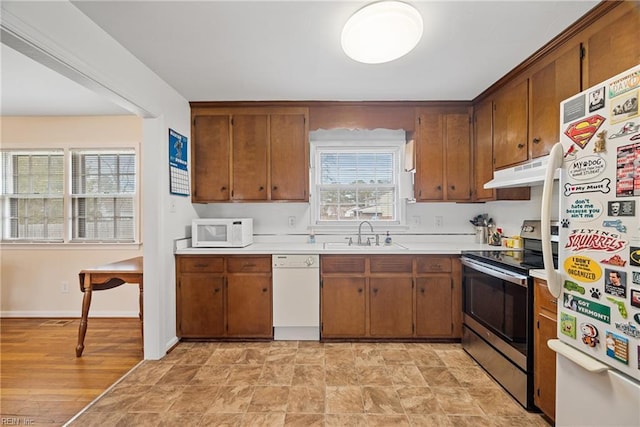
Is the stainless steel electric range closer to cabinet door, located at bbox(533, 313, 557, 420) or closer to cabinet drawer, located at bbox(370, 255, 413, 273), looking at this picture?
cabinet door, located at bbox(533, 313, 557, 420)

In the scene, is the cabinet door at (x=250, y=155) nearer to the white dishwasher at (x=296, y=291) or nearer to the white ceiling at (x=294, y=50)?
the white ceiling at (x=294, y=50)

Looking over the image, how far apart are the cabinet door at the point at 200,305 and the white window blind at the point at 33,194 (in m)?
2.07

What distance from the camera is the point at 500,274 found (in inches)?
83.8

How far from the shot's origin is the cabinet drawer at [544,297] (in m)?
1.71

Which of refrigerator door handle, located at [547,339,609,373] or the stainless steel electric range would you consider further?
the stainless steel electric range

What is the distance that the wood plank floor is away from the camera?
1969 mm

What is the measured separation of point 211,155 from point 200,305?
1.52 m

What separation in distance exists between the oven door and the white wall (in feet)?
8.77

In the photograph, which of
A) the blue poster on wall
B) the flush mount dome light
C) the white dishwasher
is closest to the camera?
the flush mount dome light

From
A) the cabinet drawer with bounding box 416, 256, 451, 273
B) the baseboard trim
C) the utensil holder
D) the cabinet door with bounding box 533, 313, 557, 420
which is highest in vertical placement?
the utensil holder

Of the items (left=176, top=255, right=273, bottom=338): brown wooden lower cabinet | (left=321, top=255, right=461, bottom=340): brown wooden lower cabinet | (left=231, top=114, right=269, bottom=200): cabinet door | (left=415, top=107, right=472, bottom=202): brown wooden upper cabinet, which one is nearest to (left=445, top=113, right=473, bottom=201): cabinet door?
(left=415, top=107, right=472, bottom=202): brown wooden upper cabinet

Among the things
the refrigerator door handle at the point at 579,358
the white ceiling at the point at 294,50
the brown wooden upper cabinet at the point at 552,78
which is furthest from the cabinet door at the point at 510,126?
the refrigerator door handle at the point at 579,358

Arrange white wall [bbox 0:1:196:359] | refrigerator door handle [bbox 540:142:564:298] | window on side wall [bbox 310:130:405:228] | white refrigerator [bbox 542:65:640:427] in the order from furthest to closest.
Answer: window on side wall [bbox 310:130:405:228], white wall [bbox 0:1:196:359], refrigerator door handle [bbox 540:142:564:298], white refrigerator [bbox 542:65:640:427]

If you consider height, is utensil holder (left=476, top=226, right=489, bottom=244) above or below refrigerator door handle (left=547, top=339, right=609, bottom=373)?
above
